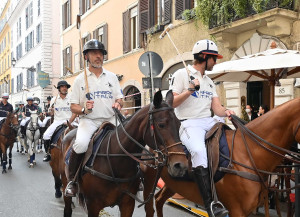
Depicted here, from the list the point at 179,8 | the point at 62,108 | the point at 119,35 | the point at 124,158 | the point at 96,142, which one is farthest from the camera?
the point at 119,35

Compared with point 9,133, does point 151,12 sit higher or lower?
higher

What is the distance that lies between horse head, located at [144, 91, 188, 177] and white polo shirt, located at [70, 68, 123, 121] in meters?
1.10

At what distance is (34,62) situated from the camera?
34750 mm

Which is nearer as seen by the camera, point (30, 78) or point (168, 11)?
point (168, 11)

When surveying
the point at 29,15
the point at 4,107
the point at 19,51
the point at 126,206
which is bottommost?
the point at 126,206

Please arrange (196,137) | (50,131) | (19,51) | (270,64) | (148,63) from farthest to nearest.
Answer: (19,51)
(148,63)
(50,131)
(270,64)
(196,137)

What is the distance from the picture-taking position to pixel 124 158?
3.80 meters

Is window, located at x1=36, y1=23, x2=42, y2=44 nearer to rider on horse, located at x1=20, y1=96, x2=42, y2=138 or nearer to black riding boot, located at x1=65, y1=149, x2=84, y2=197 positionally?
rider on horse, located at x1=20, y1=96, x2=42, y2=138

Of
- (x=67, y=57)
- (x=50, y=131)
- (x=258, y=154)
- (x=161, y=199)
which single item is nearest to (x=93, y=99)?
(x=161, y=199)

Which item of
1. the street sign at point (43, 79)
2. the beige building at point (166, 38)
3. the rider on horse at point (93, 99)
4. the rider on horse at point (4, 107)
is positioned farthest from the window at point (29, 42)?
the rider on horse at point (93, 99)

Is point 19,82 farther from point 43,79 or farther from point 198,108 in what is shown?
point 198,108

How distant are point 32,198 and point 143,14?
10.9 metres

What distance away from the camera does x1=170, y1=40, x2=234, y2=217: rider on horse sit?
382cm

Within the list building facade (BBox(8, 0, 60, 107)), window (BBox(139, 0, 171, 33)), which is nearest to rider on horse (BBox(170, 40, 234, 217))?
window (BBox(139, 0, 171, 33))
